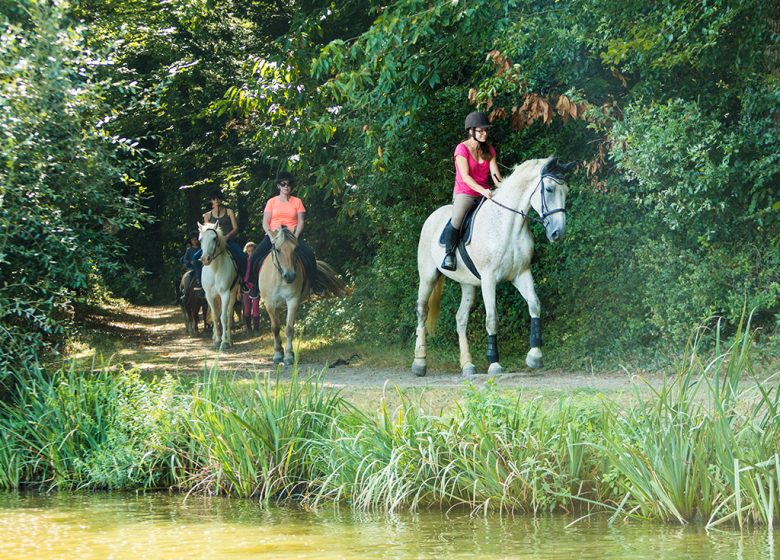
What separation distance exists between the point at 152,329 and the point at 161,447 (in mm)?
16240

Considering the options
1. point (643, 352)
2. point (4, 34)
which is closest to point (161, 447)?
point (4, 34)

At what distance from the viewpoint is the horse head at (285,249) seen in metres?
15.9

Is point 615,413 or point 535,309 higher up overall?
point 535,309

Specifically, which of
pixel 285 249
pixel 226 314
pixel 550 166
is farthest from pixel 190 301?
pixel 550 166

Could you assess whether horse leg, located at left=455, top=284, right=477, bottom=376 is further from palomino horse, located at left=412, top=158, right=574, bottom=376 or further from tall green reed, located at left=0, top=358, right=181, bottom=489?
tall green reed, located at left=0, top=358, right=181, bottom=489

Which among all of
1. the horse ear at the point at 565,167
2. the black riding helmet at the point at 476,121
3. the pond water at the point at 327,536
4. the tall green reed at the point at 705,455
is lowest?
the pond water at the point at 327,536

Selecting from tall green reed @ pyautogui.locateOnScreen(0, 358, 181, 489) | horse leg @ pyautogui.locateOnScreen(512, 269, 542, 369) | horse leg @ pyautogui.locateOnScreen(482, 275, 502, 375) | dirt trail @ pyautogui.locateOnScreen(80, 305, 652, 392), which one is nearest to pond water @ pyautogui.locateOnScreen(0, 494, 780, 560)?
tall green reed @ pyautogui.locateOnScreen(0, 358, 181, 489)

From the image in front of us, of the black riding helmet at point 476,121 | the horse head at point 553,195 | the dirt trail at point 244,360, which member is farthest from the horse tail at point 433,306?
the horse head at point 553,195

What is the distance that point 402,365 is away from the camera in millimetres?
15781

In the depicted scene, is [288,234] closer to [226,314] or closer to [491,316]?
[226,314]

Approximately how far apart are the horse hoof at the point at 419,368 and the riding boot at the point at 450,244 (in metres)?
1.37

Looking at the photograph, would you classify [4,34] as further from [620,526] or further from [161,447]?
[620,526]

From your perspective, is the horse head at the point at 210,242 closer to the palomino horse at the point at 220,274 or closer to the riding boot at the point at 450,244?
the palomino horse at the point at 220,274

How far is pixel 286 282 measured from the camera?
16.2 metres
